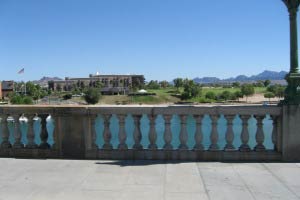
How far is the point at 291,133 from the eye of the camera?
7.11 m

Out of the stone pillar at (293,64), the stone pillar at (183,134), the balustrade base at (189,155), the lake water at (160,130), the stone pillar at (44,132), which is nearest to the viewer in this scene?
the stone pillar at (293,64)

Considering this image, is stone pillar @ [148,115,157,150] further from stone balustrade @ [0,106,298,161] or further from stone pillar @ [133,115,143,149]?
stone pillar @ [133,115,143,149]

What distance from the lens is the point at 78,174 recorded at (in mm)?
6426

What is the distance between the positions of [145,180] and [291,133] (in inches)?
119

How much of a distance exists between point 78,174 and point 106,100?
477ft

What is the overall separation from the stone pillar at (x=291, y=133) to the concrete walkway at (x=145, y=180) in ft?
0.86

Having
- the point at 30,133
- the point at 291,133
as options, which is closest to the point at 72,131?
the point at 30,133

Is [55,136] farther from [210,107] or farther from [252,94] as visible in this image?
[252,94]

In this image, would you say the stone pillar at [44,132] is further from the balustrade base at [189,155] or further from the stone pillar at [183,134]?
the stone pillar at [183,134]

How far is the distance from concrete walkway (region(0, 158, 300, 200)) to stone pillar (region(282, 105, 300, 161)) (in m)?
0.26

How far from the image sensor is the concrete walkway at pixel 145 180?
5309 mm

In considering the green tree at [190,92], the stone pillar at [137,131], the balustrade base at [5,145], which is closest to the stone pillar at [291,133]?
the stone pillar at [137,131]

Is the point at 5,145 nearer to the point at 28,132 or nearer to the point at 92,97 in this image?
the point at 28,132

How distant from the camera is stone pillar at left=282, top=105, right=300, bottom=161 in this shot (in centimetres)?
709
